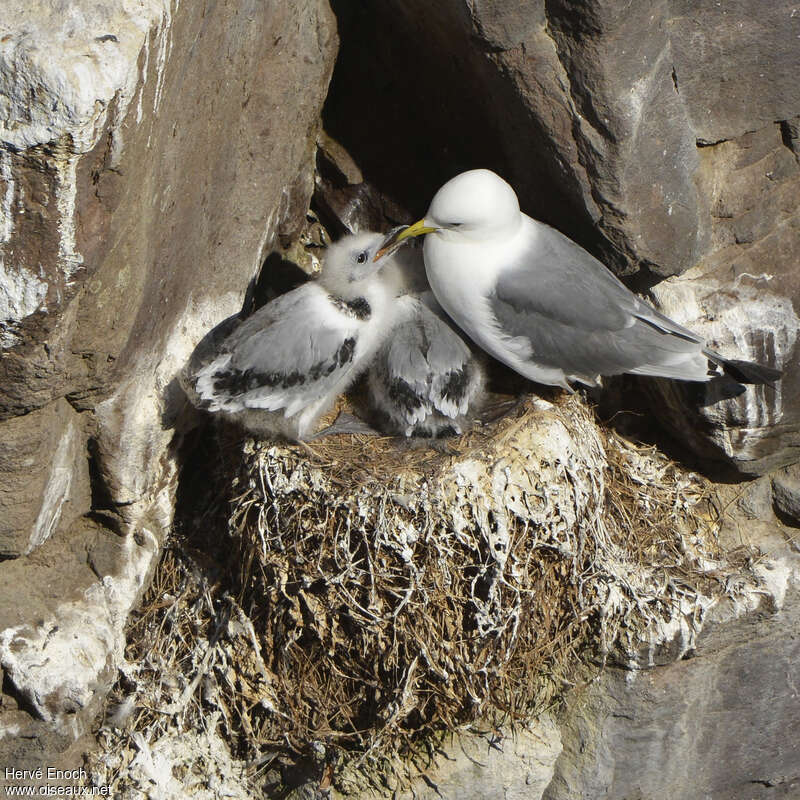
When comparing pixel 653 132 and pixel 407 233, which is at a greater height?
pixel 653 132

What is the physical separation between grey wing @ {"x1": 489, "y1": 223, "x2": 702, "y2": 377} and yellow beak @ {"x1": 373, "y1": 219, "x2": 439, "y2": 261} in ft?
0.93

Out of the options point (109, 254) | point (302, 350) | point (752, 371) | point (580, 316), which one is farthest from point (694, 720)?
point (109, 254)

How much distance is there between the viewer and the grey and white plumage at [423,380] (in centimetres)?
306

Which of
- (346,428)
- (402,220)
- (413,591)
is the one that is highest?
(402,220)

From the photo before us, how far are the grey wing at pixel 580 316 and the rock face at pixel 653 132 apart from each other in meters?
0.14

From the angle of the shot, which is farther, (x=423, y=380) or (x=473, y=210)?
(x=423, y=380)

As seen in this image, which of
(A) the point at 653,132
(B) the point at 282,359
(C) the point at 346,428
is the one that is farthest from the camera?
(C) the point at 346,428

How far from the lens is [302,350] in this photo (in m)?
2.99

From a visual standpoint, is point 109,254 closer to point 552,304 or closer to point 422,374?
point 422,374

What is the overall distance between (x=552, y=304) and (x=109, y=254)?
1366 mm

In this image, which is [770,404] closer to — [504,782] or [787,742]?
[787,742]

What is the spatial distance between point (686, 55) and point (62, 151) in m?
1.87

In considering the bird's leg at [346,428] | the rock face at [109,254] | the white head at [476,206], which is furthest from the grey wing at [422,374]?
the rock face at [109,254]

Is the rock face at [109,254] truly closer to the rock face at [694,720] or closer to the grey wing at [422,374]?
the grey wing at [422,374]
